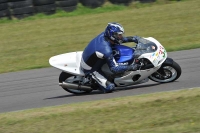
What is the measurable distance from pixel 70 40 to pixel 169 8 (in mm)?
5155

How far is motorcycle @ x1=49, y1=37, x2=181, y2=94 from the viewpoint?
913 cm

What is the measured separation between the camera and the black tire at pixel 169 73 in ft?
30.3

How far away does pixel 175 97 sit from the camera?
777cm

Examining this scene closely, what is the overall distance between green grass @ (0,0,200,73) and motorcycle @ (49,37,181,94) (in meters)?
3.33

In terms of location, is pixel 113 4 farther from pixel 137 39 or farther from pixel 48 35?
pixel 137 39

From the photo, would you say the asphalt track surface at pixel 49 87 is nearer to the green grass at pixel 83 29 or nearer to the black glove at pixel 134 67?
the black glove at pixel 134 67

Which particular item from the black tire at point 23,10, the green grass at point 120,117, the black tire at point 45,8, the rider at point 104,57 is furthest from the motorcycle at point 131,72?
the black tire at point 45,8

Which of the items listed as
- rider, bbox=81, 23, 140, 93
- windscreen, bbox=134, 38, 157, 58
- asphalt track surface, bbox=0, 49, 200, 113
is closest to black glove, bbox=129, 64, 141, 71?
rider, bbox=81, 23, 140, 93

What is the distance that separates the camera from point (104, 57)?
9031 mm

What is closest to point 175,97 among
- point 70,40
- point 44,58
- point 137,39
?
point 137,39

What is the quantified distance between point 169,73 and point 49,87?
277 cm

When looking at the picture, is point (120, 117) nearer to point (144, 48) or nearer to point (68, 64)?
point (144, 48)

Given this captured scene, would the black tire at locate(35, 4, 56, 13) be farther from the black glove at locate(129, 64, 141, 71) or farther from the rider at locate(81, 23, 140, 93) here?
the black glove at locate(129, 64, 141, 71)

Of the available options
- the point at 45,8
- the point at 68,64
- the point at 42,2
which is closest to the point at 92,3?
the point at 45,8
